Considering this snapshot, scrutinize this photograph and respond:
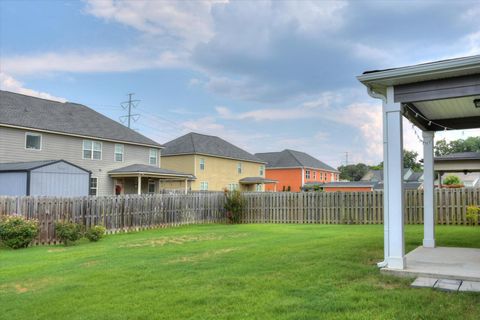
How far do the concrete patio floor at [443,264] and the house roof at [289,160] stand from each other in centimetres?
4093

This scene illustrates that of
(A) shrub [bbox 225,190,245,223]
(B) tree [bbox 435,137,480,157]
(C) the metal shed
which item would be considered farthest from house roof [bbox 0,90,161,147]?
(B) tree [bbox 435,137,480,157]

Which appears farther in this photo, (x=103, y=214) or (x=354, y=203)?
(x=354, y=203)

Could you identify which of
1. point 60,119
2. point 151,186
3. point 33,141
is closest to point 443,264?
point 33,141

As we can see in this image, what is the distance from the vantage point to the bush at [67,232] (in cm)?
→ 1203

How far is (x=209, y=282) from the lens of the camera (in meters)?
5.89

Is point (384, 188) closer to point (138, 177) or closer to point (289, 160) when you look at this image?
point (138, 177)

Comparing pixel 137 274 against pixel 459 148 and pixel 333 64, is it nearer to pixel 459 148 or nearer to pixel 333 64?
pixel 333 64

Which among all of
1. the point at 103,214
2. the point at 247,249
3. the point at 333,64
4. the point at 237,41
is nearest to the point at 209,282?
the point at 247,249

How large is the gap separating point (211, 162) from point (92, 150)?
13375mm

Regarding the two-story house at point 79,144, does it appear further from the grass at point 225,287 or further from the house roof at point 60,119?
the grass at point 225,287

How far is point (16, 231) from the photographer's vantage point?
1134 centimetres

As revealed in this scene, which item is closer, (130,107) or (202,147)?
(202,147)

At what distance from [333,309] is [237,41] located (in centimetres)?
1382

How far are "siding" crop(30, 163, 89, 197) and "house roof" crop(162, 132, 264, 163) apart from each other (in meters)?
15.3
